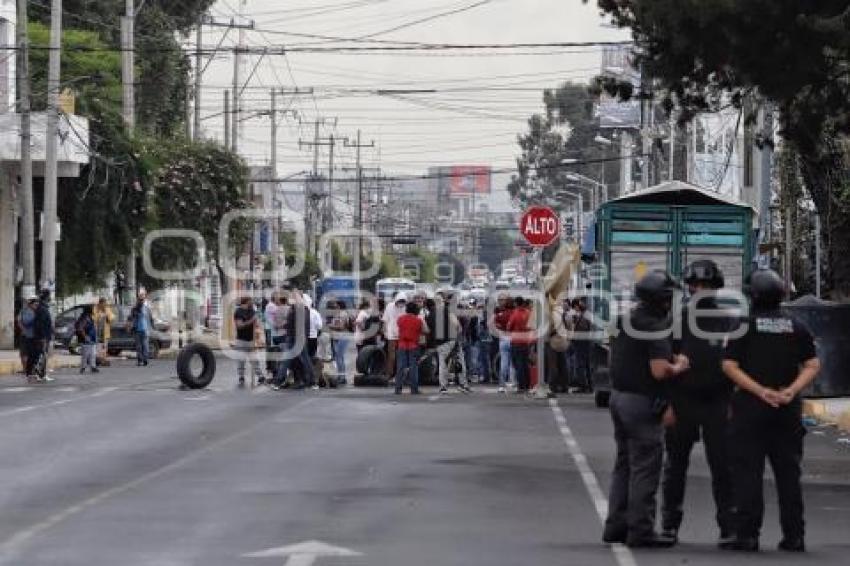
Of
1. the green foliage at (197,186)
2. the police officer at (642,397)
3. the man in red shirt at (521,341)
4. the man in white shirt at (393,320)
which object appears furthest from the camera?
the green foliage at (197,186)

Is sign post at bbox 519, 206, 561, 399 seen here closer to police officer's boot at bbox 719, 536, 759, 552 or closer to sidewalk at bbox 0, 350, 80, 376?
sidewalk at bbox 0, 350, 80, 376

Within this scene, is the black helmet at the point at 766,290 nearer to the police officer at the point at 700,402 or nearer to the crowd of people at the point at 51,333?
the police officer at the point at 700,402

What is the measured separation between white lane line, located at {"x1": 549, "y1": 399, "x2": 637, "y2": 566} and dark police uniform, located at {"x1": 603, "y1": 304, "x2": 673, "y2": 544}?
0.28 meters

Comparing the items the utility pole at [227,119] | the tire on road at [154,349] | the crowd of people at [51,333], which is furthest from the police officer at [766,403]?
the utility pole at [227,119]

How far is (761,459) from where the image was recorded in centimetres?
1386

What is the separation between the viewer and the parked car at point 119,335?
5681 centimetres

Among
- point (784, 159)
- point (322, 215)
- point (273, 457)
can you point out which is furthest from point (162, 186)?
point (322, 215)

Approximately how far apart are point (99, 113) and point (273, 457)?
1579 inches

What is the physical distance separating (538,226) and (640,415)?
73.5 feet

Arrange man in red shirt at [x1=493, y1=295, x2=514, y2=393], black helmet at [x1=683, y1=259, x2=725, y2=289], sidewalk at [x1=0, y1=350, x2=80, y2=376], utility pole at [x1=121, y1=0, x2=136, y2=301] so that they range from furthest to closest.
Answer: utility pole at [x1=121, y1=0, x2=136, y2=301] → sidewalk at [x1=0, y1=350, x2=80, y2=376] → man in red shirt at [x1=493, y1=295, x2=514, y2=393] → black helmet at [x1=683, y1=259, x2=725, y2=289]

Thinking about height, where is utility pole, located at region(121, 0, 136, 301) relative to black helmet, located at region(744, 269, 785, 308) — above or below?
above

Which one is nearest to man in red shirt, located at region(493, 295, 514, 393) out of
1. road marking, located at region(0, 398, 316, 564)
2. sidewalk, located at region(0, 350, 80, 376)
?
road marking, located at region(0, 398, 316, 564)

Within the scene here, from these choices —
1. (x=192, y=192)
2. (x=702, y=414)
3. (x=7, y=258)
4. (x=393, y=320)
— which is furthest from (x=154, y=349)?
(x=702, y=414)

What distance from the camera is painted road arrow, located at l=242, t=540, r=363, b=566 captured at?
43.5 feet
